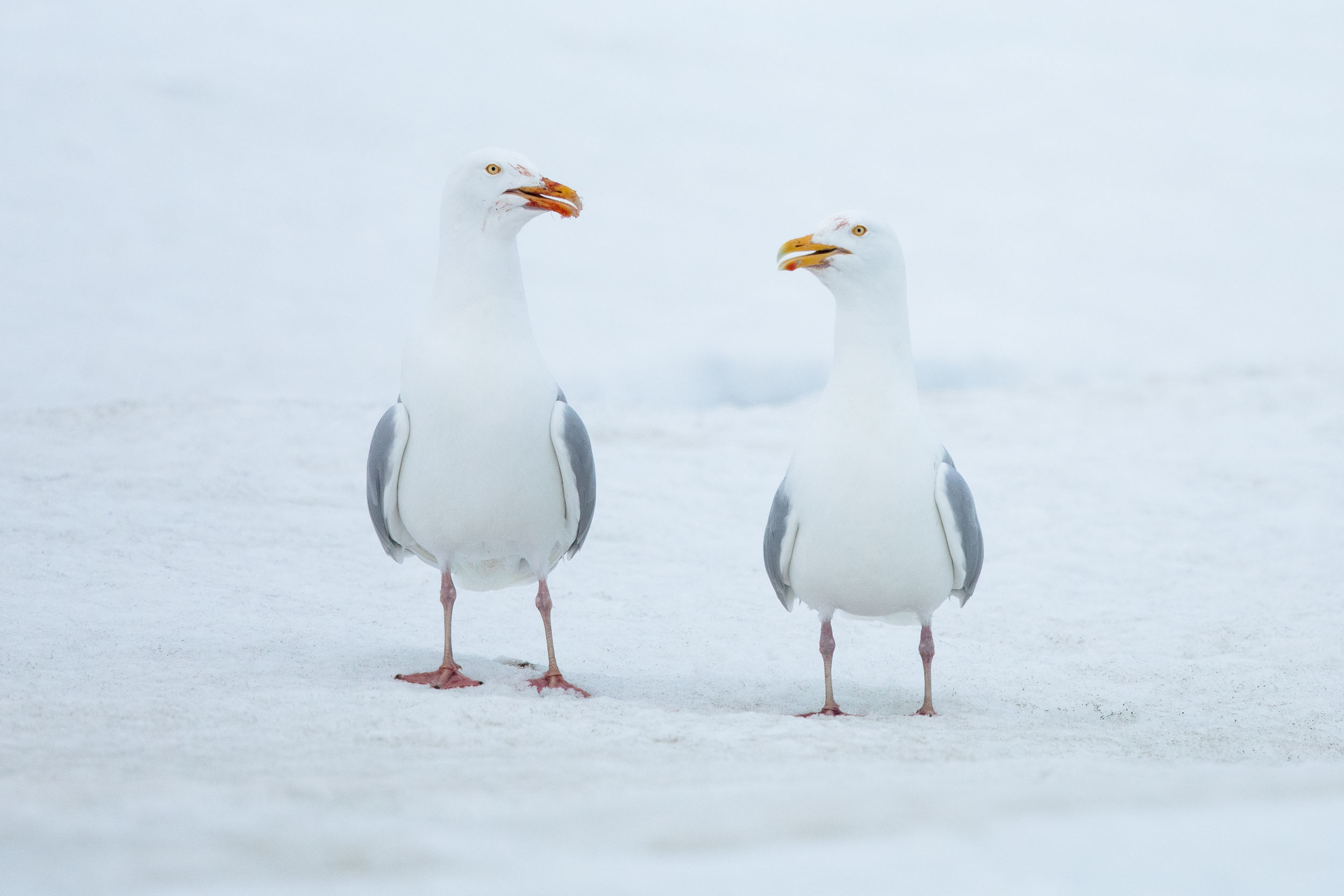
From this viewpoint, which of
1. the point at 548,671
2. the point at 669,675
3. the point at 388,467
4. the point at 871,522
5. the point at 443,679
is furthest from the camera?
the point at 669,675

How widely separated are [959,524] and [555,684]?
1298mm

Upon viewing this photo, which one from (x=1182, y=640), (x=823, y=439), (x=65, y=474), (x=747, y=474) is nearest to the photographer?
(x=823, y=439)

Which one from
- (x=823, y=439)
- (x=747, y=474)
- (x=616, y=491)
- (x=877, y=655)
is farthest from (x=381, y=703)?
(x=747, y=474)

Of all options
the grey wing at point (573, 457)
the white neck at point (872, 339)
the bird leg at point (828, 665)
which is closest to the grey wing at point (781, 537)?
the bird leg at point (828, 665)

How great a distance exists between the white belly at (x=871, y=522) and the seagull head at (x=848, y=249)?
20.3 inches

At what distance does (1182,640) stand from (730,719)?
292 centimetres

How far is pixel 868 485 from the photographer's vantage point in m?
3.45

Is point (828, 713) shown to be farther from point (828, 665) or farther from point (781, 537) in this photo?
point (781, 537)

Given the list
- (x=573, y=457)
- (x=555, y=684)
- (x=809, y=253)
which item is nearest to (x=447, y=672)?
(x=555, y=684)

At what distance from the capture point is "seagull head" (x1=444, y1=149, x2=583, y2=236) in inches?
145

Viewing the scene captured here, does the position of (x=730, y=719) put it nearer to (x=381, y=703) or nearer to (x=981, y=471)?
(x=381, y=703)

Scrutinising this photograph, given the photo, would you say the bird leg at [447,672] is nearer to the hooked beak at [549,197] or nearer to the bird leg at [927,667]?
the hooked beak at [549,197]

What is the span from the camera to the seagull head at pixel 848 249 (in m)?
3.69

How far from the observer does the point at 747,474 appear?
28.1 ft
